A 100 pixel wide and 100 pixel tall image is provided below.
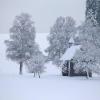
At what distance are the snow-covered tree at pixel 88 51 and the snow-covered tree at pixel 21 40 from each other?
17.8 ft

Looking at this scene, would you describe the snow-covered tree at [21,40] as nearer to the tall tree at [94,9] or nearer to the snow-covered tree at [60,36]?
the snow-covered tree at [60,36]

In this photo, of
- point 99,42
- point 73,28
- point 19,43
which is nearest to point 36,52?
point 19,43

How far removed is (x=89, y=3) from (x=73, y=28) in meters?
4.95

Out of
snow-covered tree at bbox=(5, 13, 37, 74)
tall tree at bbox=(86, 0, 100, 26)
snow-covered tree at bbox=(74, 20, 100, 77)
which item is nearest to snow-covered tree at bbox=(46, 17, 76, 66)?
snow-covered tree at bbox=(5, 13, 37, 74)

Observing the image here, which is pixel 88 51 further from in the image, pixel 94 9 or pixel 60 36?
pixel 60 36

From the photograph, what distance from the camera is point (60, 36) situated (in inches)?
760

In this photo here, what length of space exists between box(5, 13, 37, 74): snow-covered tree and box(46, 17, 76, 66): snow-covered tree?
219 cm

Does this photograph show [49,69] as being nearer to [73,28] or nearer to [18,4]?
[73,28]

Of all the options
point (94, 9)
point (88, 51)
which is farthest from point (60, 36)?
point (88, 51)

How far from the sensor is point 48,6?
9.30 m

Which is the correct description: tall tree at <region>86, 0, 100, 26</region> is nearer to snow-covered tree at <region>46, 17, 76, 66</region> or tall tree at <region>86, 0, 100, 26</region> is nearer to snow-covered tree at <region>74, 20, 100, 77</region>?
snow-covered tree at <region>74, 20, 100, 77</region>

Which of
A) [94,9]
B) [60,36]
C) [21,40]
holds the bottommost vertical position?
[21,40]

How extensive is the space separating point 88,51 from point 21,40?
22.0 feet

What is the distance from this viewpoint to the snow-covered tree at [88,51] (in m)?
13.2
